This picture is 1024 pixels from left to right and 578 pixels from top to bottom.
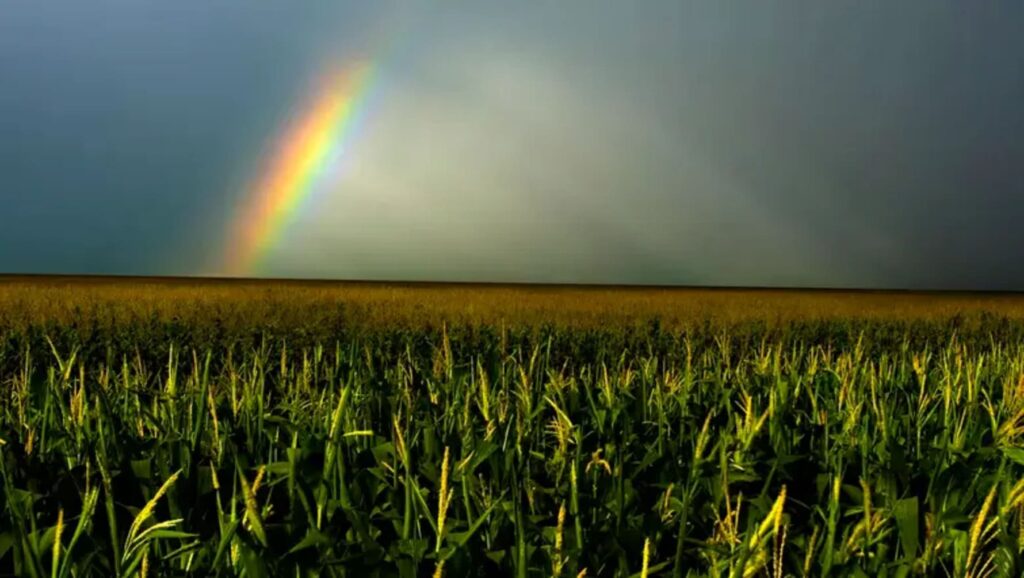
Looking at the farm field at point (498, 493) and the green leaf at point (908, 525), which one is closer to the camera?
the farm field at point (498, 493)

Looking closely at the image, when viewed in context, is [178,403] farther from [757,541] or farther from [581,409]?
[757,541]

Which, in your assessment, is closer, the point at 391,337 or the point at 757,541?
the point at 757,541

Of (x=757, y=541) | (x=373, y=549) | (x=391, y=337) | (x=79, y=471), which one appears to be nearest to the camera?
(x=757, y=541)

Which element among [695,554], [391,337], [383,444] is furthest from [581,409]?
[391,337]

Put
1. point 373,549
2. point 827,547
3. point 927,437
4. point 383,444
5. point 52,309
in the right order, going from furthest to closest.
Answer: point 52,309 < point 927,437 < point 383,444 < point 827,547 < point 373,549

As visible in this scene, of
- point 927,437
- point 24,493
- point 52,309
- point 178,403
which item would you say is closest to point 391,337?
point 178,403

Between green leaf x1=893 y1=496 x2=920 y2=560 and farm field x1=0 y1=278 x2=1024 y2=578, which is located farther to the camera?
green leaf x1=893 y1=496 x2=920 y2=560

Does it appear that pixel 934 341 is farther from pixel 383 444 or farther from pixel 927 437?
pixel 383 444

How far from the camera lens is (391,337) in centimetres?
1247

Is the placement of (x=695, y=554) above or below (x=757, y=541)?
below

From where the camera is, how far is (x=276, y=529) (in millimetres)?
2240

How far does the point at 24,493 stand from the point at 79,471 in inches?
27.3

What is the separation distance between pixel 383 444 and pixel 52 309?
69.1ft

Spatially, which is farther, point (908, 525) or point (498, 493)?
point (498, 493)
